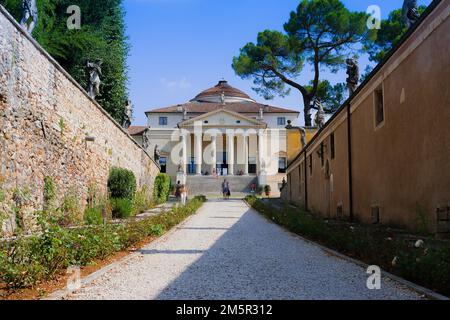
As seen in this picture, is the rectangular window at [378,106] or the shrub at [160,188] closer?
the rectangular window at [378,106]

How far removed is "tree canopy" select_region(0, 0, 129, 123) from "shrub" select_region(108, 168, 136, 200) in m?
9.24

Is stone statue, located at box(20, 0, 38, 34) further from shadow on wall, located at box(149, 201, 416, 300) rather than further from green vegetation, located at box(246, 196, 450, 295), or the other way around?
→ green vegetation, located at box(246, 196, 450, 295)

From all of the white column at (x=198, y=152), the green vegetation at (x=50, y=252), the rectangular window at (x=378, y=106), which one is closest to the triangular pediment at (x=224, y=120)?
the white column at (x=198, y=152)

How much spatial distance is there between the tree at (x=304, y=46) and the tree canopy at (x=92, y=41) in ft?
44.7

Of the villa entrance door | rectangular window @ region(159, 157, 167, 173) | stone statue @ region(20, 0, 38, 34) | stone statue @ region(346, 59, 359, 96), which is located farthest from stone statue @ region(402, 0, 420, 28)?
rectangular window @ region(159, 157, 167, 173)

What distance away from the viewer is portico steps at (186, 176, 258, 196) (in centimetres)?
5348

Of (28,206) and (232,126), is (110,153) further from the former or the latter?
(232,126)

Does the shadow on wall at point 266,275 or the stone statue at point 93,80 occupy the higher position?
the stone statue at point 93,80

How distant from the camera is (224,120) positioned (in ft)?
215

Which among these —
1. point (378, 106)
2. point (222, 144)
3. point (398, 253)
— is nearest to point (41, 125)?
point (398, 253)

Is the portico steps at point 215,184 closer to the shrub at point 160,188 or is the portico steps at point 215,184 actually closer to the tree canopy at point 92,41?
the shrub at point 160,188

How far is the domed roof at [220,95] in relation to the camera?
3000 inches
